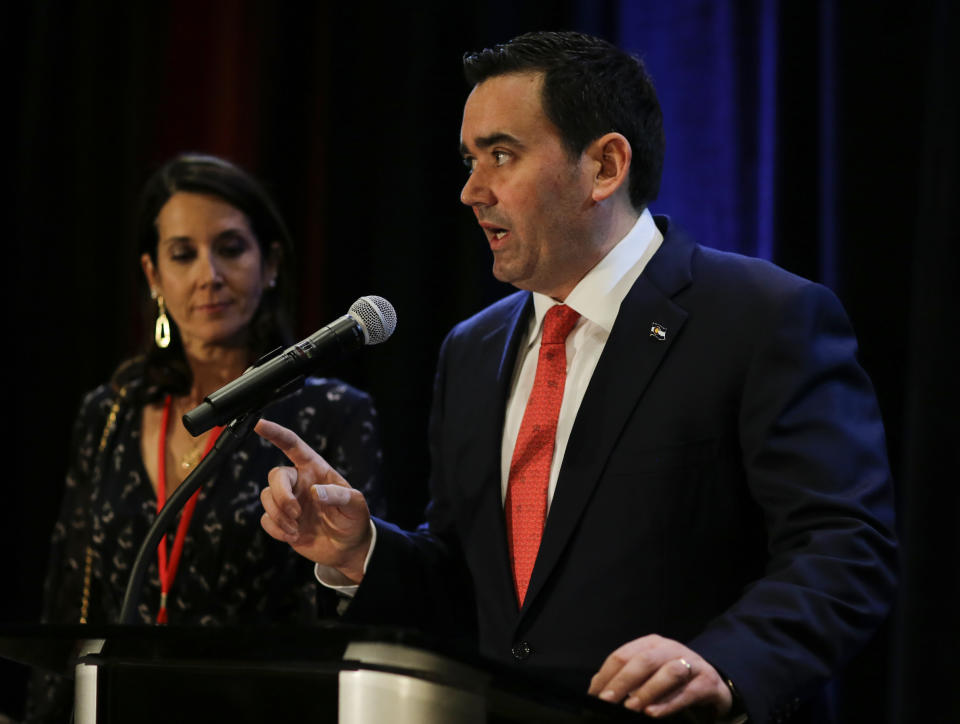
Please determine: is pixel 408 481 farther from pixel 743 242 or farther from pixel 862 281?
pixel 862 281

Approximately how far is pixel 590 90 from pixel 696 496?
75 cm

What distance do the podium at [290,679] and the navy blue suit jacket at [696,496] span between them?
0.38 m

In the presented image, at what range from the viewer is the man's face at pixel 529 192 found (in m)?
1.96

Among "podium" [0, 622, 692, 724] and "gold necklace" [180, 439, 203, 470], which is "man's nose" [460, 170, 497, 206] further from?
"gold necklace" [180, 439, 203, 470]

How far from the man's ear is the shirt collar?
9 cm

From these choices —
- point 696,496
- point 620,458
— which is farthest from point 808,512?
point 620,458

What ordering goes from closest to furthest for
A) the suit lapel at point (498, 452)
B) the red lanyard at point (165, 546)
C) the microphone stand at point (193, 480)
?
the microphone stand at point (193, 480)
the suit lapel at point (498, 452)
the red lanyard at point (165, 546)

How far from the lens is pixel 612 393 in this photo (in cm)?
182

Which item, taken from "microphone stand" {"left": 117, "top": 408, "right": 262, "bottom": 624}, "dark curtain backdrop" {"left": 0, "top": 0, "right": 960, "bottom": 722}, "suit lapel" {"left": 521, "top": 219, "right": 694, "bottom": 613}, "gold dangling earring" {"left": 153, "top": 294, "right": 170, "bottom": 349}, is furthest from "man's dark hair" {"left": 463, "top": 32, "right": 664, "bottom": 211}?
"gold dangling earring" {"left": 153, "top": 294, "right": 170, "bottom": 349}

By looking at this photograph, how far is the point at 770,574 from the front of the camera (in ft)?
5.09

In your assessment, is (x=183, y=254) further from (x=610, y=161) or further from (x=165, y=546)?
(x=610, y=161)

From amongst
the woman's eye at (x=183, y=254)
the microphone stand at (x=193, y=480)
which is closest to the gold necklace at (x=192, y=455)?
the woman's eye at (x=183, y=254)

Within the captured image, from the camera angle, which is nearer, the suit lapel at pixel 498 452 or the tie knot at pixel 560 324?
the suit lapel at pixel 498 452

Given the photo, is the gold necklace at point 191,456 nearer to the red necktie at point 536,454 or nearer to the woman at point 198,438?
the woman at point 198,438
